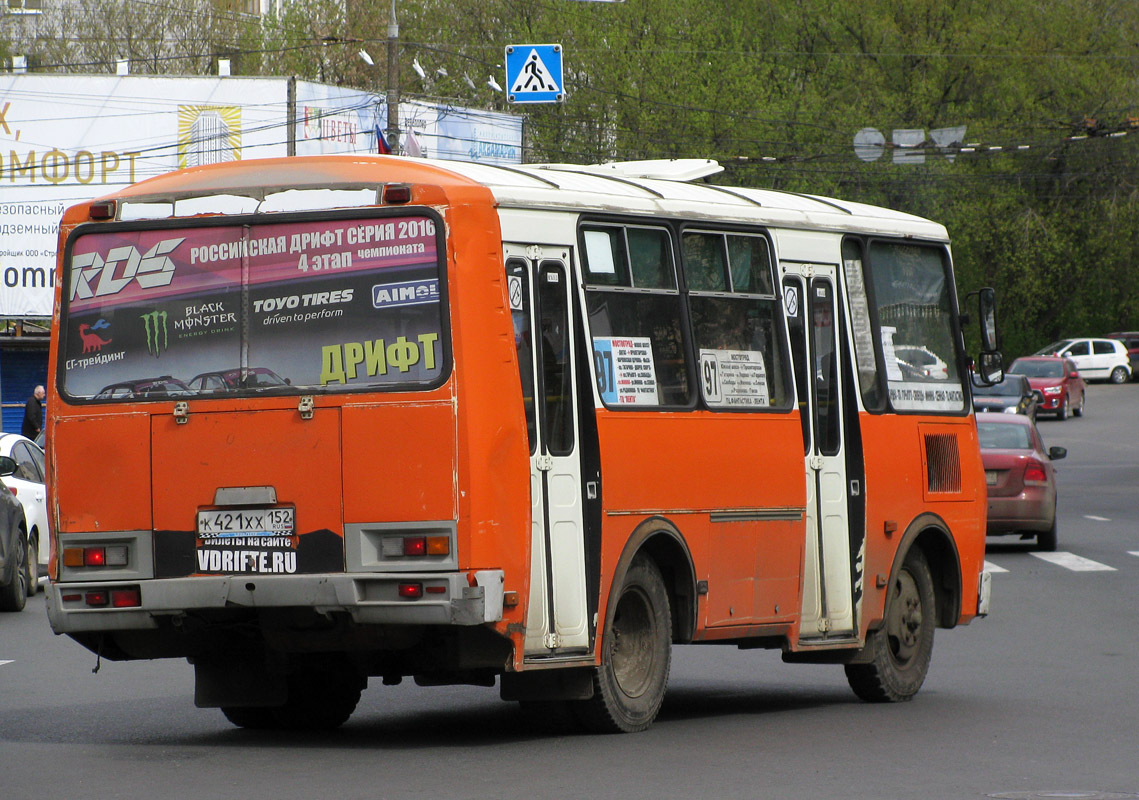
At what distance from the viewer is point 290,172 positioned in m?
9.44

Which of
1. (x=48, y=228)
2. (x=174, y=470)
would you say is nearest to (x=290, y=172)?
(x=174, y=470)

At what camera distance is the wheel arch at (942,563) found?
12664 mm

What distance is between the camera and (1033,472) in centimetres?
2361

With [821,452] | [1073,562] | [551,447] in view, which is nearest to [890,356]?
[821,452]

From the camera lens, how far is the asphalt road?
27.1 feet

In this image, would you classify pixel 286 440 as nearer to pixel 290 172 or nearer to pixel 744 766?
pixel 290 172

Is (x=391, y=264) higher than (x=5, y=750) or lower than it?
higher

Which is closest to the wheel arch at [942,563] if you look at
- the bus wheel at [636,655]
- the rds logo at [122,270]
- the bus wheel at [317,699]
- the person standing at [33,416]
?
the bus wheel at [636,655]

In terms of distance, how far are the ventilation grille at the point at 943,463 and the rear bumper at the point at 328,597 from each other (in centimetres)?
454

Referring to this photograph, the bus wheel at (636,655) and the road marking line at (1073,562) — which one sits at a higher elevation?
the bus wheel at (636,655)

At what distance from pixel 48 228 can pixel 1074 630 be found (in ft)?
122

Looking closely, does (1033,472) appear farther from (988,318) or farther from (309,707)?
(309,707)

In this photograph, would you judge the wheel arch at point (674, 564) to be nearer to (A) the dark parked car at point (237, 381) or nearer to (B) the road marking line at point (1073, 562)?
(A) the dark parked car at point (237, 381)

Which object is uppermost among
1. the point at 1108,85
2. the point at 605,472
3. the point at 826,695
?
the point at 1108,85
